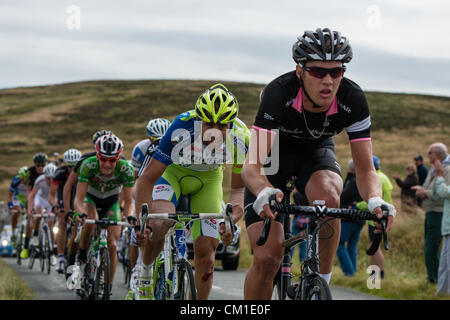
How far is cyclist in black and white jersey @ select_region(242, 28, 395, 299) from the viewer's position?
5.34 m

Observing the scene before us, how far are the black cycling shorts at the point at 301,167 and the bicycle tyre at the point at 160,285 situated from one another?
1492 millimetres

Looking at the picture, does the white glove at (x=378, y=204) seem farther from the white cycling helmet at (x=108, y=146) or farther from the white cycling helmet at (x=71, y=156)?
the white cycling helmet at (x=71, y=156)

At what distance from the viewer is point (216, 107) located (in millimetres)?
6621

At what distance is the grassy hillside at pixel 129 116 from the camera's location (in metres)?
59.9

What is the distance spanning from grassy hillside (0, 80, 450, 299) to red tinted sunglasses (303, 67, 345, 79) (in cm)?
3186

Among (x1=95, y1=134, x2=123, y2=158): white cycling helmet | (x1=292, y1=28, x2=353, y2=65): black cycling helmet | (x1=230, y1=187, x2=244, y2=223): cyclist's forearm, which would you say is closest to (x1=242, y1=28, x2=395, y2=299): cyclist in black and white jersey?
(x1=292, y1=28, x2=353, y2=65): black cycling helmet

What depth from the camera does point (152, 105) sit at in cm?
8744

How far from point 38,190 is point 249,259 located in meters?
5.38

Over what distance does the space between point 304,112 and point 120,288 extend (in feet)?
27.5

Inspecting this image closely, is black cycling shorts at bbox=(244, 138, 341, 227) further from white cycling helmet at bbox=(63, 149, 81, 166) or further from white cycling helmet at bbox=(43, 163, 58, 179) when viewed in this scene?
white cycling helmet at bbox=(43, 163, 58, 179)

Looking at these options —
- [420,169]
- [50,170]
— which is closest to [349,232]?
[420,169]

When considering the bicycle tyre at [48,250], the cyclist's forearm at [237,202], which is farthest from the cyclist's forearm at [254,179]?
the bicycle tyre at [48,250]

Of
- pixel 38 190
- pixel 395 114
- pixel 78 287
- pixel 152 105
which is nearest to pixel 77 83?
pixel 152 105
